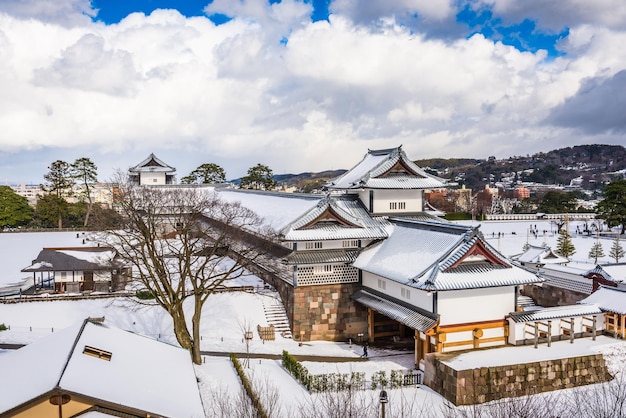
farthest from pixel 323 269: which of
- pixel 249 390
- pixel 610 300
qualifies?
pixel 610 300

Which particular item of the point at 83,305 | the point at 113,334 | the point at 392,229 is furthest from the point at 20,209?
the point at 113,334

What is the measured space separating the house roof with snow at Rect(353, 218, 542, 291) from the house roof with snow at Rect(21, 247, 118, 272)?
17.2 m

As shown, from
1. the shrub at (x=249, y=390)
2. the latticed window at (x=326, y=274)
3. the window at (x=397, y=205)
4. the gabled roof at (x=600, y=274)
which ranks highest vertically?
the window at (x=397, y=205)

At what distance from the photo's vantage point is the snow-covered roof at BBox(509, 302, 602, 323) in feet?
67.8

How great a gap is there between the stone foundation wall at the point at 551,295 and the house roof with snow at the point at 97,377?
25427 millimetres

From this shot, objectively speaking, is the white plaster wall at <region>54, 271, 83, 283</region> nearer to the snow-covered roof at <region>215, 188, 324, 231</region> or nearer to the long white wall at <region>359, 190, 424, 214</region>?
the snow-covered roof at <region>215, 188, 324, 231</region>

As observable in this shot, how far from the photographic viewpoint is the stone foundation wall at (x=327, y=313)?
25.1m

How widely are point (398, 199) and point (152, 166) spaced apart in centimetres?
4642

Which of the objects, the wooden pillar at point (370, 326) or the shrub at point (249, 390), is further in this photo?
the wooden pillar at point (370, 326)

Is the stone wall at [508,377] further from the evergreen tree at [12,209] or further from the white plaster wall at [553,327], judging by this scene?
the evergreen tree at [12,209]

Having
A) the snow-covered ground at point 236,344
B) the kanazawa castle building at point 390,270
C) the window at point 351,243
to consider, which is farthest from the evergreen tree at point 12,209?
the window at point 351,243

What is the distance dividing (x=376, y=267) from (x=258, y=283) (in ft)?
35.0

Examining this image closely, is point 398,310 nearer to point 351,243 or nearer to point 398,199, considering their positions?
point 351,243

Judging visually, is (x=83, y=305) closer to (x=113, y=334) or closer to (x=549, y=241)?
(x=113, y=334)
